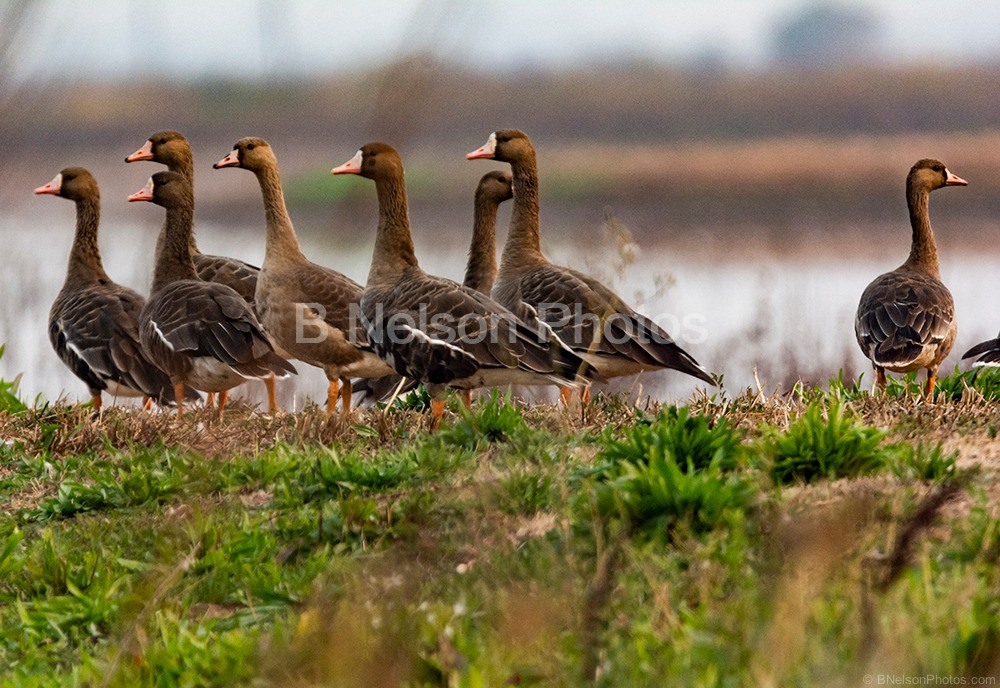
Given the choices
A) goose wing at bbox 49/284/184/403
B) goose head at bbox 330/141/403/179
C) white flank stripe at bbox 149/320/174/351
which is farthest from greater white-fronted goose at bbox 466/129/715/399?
goose wing at bbox 49/284/184/403

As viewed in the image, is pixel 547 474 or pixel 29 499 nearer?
pixel 547 474

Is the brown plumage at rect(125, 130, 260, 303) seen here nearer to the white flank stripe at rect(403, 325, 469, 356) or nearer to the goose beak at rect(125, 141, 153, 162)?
the goose beak at rect(125, 141, 153, 162)

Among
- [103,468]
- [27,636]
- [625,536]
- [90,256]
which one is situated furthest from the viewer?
[90,256]

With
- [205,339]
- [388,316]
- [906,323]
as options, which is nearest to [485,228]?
[388,316]

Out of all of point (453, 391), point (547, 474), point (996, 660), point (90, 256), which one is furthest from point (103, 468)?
point (996, 660)

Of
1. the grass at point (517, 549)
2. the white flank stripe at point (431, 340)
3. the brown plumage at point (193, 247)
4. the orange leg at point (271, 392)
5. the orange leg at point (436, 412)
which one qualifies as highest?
the brown plumage at point (193, 247)

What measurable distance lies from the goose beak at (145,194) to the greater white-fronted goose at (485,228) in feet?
9.28

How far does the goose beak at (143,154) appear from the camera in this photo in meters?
11.7

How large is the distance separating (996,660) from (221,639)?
2.45m

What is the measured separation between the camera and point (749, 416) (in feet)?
22.7

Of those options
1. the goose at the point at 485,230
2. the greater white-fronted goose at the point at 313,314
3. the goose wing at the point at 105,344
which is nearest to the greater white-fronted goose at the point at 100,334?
the goose wing at the point at 105,344

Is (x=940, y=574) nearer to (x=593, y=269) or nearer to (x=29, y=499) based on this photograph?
(x=29, y=499)

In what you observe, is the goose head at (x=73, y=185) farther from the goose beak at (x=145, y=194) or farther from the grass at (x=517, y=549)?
the grass at (x=517, y=549)

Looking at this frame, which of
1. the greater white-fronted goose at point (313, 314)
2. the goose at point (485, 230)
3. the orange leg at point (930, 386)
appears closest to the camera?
the orange leg at point (930, 386)
